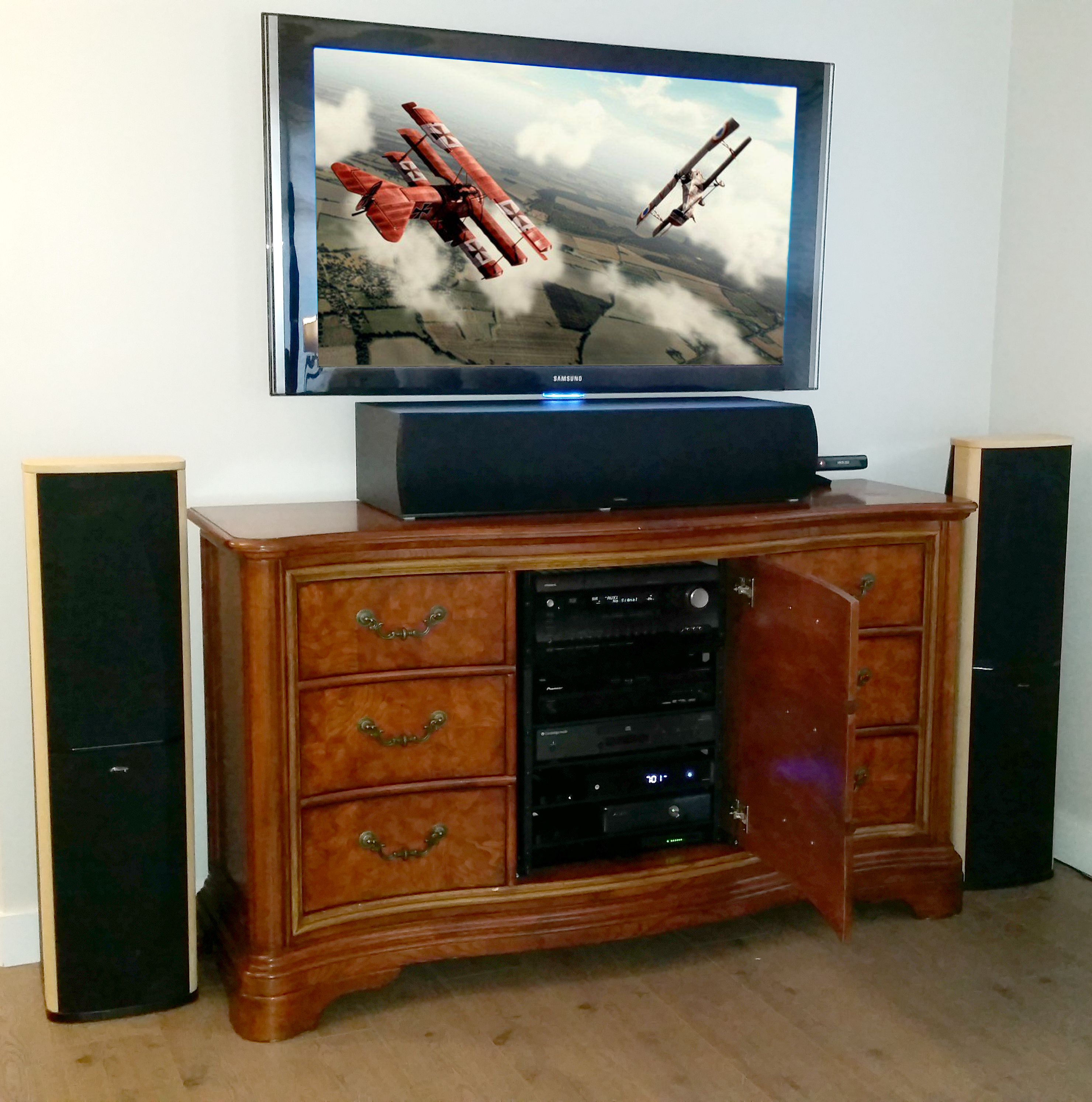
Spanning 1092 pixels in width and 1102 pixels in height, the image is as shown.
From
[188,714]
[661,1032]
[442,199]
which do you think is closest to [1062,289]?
[442,199]

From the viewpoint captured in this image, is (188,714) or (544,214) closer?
(188,714)

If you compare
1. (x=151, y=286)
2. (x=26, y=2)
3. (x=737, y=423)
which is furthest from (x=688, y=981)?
(x=26, y=2)

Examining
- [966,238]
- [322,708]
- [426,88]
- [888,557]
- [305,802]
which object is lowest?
[305,802]

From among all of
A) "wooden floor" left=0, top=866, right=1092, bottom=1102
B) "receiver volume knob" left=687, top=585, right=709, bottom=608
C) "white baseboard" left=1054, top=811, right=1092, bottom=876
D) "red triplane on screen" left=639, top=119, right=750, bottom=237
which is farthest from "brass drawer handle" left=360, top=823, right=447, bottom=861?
"white baseboard" left=1054, top=811, right=1092, bottom=876

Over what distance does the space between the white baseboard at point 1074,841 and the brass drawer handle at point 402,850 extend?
1523 mm

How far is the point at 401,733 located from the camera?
2.14 metres

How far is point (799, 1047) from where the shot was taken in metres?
2.06

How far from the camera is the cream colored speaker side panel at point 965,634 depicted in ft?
8.37

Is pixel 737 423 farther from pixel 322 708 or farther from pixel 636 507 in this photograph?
pixel 322 708

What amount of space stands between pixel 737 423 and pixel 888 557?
1.35 ft

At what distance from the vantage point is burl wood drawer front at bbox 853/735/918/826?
2512 millimetres

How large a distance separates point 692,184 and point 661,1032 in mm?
1652

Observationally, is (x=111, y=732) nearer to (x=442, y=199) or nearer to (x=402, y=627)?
(x=402, y=627)

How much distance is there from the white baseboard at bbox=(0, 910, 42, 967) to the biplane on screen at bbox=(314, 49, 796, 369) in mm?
1202
